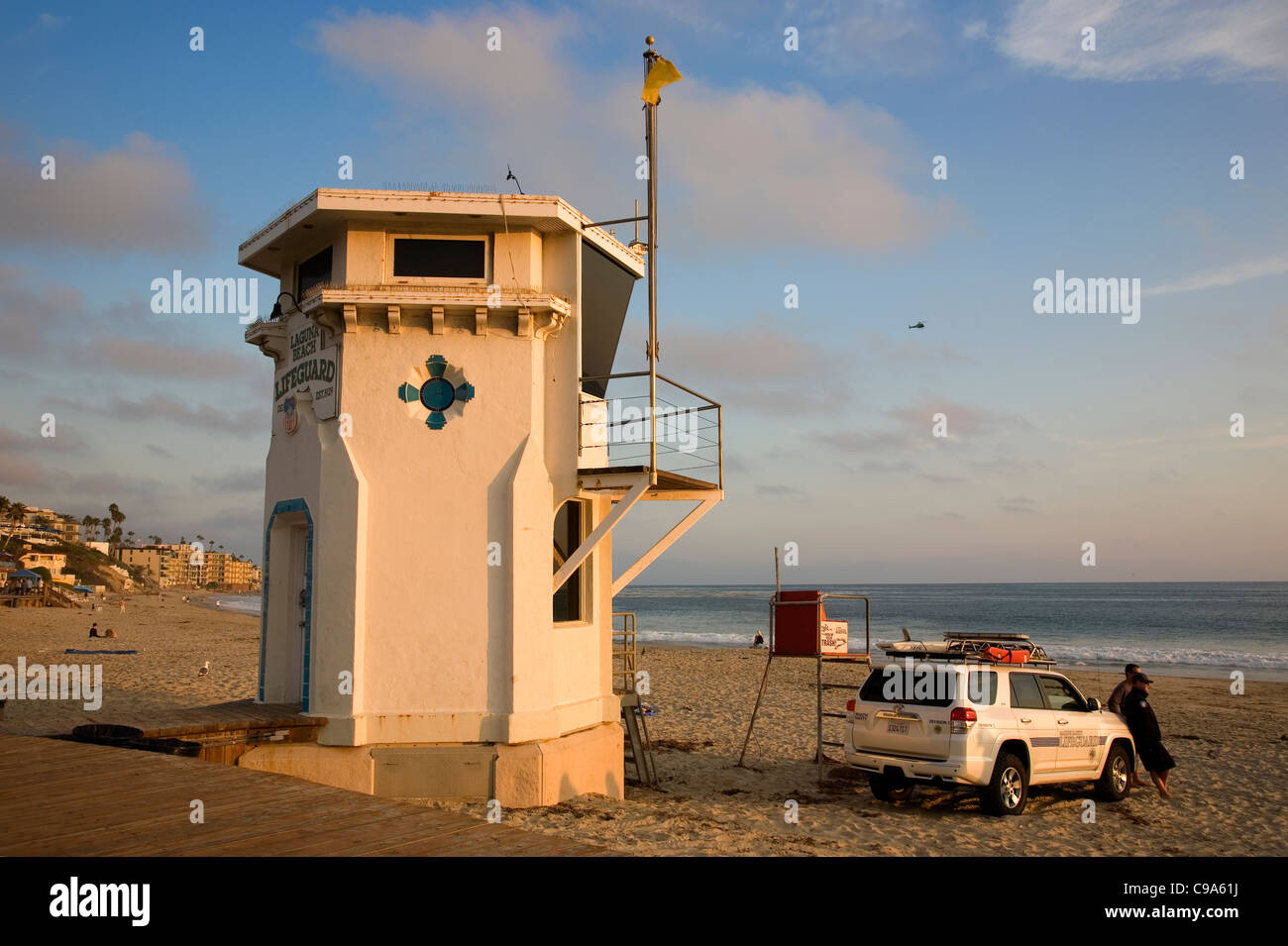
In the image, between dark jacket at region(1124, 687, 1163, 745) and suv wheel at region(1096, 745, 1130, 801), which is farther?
dark jacket at region(1124, 687, 1163, 745)

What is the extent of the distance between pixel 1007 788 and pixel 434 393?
8.77m

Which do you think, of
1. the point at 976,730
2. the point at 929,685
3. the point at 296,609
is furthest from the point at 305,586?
the point at 976,730

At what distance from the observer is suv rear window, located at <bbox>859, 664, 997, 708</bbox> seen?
448 inches

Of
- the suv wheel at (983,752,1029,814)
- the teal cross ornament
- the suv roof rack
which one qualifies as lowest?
the suv wheel at (983,752,1029,814)

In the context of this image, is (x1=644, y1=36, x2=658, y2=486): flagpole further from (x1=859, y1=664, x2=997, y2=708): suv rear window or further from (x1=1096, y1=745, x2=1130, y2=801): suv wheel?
(x1=1096, y1=745, x2=1130, y2=801): suv wheel

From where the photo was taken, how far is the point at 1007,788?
454 inches

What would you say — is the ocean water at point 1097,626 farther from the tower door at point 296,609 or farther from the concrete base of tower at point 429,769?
the concrete base of tower at point 429,769

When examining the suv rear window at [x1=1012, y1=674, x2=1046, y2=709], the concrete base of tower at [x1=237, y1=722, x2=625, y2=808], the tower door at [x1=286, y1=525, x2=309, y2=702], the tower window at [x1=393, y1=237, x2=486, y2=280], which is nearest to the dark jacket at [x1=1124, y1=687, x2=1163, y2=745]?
the suv rear window at [x1=1012, y1=674, x2=1046, y2=709]

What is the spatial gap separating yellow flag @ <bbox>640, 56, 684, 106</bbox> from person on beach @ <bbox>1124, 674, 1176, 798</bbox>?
1079cm

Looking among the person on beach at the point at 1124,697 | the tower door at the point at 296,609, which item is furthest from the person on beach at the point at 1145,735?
the tower door at the point at 296,609

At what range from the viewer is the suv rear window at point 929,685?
11.4 meters

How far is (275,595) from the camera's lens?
12766 millimetres

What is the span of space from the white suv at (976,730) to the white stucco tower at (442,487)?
3.76 metres
